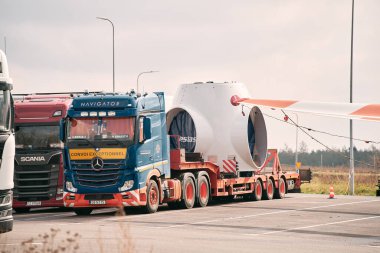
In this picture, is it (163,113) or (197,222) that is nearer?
(197,222)

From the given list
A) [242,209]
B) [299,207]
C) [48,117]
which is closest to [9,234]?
[48,117]

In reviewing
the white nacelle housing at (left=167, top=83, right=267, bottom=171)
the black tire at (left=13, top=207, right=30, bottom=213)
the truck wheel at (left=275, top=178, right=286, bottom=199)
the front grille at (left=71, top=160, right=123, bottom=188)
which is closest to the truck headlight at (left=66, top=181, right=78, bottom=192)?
the front grille at (left=71, top=160, right=123, bottom=188)

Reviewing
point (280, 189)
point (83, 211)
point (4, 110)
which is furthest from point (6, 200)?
point (280, 189)

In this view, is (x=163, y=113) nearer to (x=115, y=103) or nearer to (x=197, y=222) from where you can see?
(x=115, y=103)

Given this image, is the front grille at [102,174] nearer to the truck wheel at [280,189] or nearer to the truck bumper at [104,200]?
the truck bumper at [104,200]

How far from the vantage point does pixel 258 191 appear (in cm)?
3569

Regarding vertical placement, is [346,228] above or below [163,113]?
below

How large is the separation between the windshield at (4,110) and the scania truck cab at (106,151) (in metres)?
7.31

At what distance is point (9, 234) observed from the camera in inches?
789

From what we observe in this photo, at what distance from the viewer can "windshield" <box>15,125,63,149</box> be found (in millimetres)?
28766

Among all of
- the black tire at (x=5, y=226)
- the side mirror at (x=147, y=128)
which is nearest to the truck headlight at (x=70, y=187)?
the side mirror at (x=147, y=128)

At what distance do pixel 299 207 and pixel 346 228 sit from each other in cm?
864

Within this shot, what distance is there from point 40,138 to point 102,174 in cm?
312

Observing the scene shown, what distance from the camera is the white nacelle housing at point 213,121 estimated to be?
32938 millimetres
